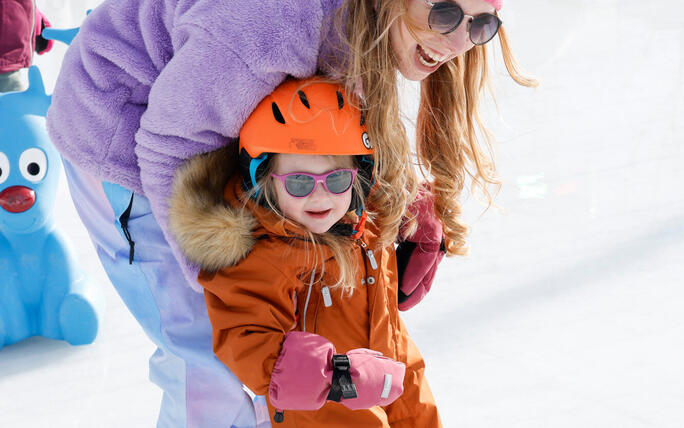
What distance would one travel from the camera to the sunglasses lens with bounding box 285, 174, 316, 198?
1146 mm

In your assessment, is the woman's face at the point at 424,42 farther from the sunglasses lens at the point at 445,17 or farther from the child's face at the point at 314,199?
the child's face at the point at 314,199

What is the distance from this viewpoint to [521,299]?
7.78 feet

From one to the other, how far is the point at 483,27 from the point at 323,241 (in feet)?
1.44

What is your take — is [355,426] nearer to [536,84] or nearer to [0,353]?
[536,84]

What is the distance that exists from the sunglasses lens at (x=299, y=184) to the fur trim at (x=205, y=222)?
93 mm

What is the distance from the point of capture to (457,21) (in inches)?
44.4

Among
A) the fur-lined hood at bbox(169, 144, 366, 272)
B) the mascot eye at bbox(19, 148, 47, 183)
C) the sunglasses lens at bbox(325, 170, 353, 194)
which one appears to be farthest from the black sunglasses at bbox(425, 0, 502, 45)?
the mascot eye at bbox(19, 148, 47, 183)

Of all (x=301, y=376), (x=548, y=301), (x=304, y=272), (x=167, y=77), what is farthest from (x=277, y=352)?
(x=548, y=301)

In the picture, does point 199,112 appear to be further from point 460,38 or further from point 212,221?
point 460,38

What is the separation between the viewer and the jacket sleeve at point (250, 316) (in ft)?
3.70

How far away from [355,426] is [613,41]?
13.3 feet

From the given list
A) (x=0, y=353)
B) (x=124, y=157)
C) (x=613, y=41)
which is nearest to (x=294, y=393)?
(x=124, y=157)

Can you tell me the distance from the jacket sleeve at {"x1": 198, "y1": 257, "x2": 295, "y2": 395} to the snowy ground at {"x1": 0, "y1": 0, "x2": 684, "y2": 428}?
672 mm

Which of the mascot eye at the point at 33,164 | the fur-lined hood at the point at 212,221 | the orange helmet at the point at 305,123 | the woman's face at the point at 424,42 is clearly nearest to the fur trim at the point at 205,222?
the fur-lined hood at the point at 212,221
